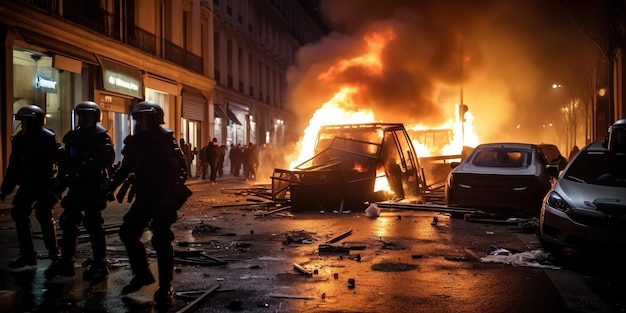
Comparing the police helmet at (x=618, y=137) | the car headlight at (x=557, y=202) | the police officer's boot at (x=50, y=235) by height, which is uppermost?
the police helmet at (x=618, y=137)

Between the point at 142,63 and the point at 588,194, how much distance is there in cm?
1964

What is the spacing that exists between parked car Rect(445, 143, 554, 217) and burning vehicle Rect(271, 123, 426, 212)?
1.86 m

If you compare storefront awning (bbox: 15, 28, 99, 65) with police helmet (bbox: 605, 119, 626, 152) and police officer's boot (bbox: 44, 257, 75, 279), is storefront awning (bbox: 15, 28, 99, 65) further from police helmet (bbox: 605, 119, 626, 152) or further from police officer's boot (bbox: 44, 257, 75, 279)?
police helmet (bbox: 605, 119, 626, 152)

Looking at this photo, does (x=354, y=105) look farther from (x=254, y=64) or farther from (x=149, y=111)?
(x=254, y=64)

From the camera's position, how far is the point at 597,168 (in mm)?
7102

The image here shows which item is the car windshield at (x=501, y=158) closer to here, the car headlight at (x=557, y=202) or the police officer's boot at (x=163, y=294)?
the car headlight at (x=557, y=202)

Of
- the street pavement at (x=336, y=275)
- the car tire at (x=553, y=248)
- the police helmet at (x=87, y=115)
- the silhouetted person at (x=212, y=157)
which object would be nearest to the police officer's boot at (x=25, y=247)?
the street pavement at (x=336, y=275)

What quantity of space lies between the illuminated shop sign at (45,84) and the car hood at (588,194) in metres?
14.5

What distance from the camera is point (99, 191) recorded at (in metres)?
5.58

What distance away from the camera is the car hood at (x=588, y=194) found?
5.87 meters

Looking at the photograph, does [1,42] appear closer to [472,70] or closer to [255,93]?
[472,70]

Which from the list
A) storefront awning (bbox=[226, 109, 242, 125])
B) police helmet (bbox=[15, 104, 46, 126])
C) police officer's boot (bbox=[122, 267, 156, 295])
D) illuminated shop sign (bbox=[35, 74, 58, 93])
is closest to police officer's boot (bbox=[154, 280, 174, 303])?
police officer's boot (bbox=[122, 267, 156, 295])

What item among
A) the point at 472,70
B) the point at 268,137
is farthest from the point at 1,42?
the point at 268,137

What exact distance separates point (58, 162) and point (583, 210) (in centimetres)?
563
